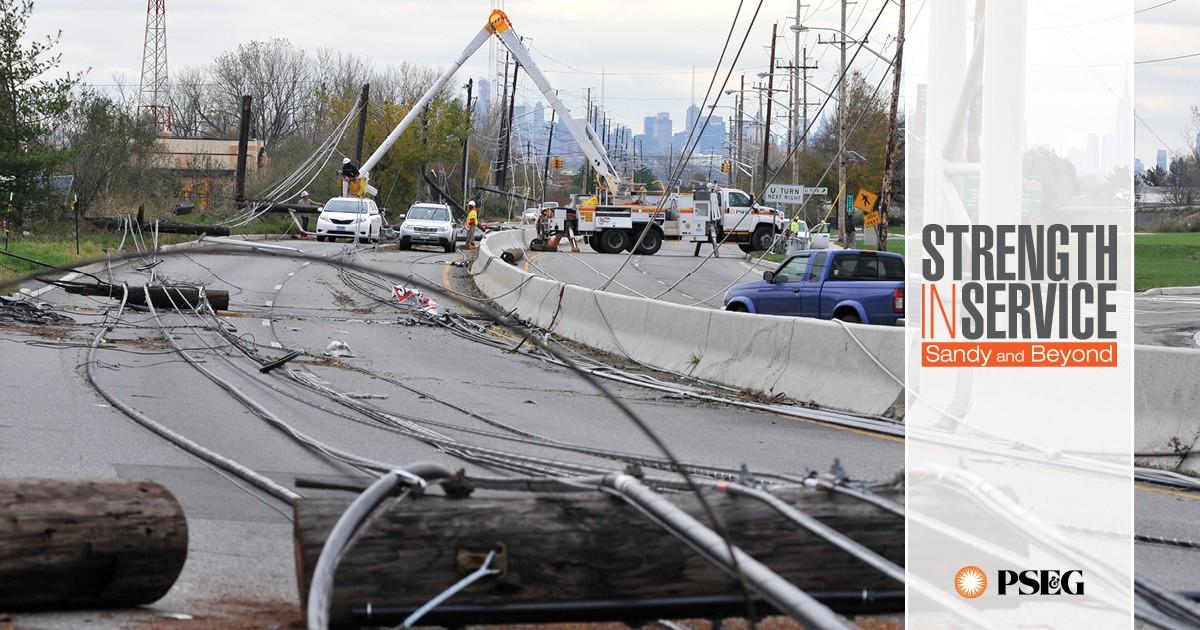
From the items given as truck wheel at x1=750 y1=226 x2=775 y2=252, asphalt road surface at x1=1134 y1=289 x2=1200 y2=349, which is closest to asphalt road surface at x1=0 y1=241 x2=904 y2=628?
asphalt road surface at x1=1134 y1=289 x2=1200 y2=349

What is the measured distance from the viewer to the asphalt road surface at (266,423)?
6840 millimetres

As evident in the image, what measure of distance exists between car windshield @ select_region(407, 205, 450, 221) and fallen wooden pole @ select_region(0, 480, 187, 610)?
41302 millimetres

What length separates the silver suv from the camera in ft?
149

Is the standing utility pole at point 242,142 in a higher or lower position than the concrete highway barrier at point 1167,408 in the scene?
higher

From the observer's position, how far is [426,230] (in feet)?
149

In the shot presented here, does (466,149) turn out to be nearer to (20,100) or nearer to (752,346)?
(20,100)

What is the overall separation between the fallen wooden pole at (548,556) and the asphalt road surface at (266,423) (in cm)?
82

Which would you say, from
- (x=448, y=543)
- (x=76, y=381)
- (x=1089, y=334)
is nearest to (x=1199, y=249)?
(x=1089, y=334)

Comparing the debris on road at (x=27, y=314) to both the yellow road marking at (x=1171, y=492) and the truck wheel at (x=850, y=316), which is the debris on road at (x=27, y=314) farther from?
the yellow road marking at (x=1171, y=492)

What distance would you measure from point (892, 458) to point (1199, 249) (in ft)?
186

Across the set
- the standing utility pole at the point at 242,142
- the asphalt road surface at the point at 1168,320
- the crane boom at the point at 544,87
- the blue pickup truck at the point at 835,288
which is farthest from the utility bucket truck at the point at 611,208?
the blue pickup truck at the point at 835,288

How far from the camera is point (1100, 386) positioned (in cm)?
1046

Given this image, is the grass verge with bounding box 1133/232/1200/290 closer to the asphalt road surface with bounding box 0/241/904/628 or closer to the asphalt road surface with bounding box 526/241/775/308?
the asphalt road surface with bounding box 526/241/775/308

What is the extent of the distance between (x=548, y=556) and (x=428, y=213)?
42632 mm
